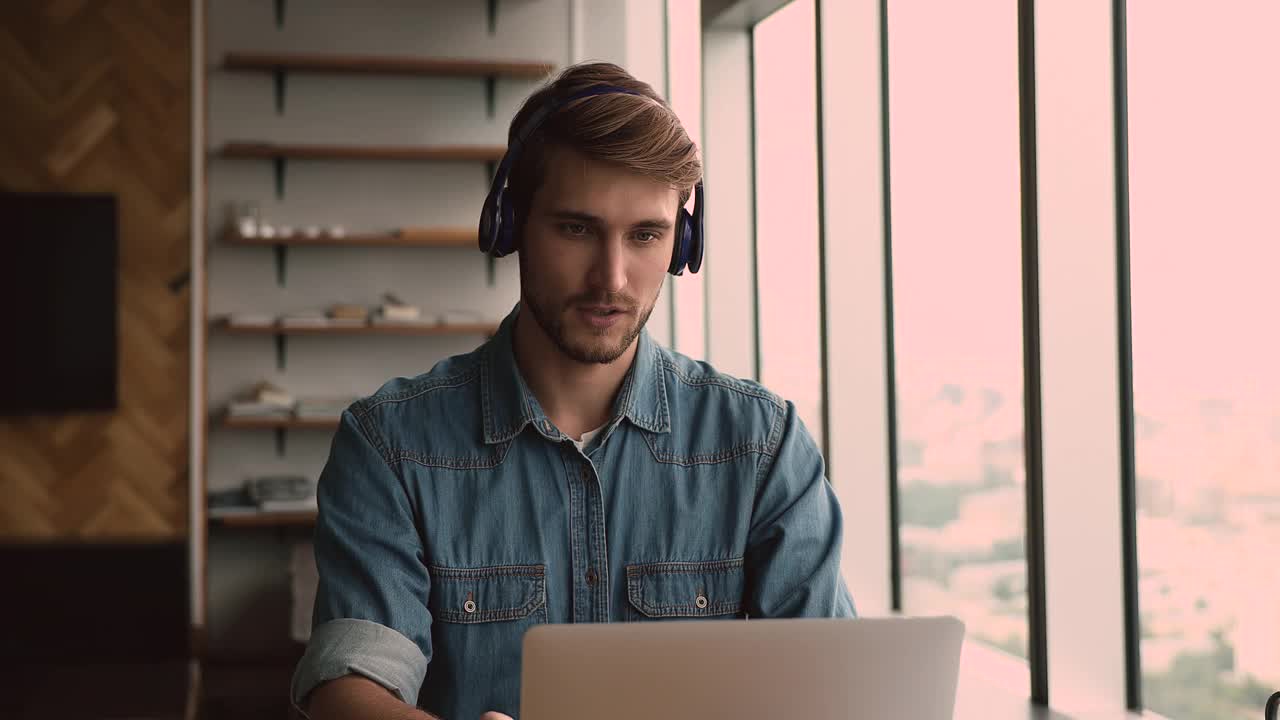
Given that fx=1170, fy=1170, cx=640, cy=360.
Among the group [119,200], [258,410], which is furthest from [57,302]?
[258,410]

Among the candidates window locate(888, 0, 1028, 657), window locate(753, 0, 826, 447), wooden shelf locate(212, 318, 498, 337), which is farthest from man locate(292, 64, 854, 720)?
wooden shelf locate(212, 318, 498, 337)

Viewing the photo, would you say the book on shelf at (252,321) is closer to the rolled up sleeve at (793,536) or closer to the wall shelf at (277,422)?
the wall shelf at (277,422)

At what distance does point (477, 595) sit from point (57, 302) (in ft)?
13.7

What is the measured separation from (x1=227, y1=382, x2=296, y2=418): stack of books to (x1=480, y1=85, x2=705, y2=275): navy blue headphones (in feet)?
11.8

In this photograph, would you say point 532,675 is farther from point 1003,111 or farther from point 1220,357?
point 1003,111

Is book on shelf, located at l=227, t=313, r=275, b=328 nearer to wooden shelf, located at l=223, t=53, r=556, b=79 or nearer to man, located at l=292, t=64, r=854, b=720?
wooden shelf, located at l=223, t=53, r=556, b=79

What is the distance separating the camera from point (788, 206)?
3967mm

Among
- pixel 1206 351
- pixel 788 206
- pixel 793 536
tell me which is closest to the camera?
pixel 793 536

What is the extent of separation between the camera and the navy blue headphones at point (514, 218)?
1340 millimetres

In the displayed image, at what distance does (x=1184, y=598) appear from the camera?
2.15m

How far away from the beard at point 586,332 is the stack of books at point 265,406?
378 cm

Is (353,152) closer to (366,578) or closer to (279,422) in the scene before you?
(279,422)

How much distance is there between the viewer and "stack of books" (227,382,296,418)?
4844mm

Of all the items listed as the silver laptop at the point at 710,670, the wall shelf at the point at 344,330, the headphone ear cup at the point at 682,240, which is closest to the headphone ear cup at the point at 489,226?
the headphone ear cup at the point at 682,240
